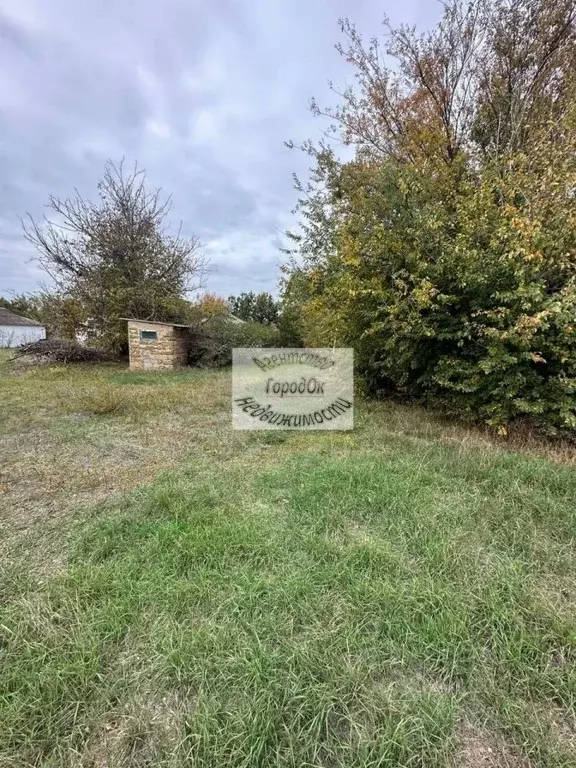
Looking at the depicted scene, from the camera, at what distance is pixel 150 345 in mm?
11055

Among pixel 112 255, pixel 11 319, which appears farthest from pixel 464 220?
pixel 11 319

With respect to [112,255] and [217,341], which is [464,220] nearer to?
[217,341]

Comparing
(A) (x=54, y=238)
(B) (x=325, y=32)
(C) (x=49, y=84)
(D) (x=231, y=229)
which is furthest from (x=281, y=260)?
(D) (x=231, y=229)

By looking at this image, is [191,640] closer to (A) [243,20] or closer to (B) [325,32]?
(A) [243,20]

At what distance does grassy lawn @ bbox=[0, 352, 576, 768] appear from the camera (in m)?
1.13

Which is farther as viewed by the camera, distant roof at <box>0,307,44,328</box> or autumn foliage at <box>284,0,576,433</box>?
distant roof at <box>0,307,44,328</box>

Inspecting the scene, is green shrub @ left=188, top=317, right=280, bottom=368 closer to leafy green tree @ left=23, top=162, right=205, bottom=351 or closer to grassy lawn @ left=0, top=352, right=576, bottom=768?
leafy green tree @ left=23, top=162, right=205, bottom=351

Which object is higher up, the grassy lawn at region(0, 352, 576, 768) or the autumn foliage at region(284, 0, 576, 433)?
the autumn foliage at region(284, 0, 576, 433)

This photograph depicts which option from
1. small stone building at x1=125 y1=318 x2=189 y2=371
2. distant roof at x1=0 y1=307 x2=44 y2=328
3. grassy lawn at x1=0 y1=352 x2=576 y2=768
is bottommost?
grassy lawn at x1=0 y1=352 x2=576 y2=768

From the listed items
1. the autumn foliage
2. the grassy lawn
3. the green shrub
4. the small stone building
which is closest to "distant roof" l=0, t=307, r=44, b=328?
the small stone building

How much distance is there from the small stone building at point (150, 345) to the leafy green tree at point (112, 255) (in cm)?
97

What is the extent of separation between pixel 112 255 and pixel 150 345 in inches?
144

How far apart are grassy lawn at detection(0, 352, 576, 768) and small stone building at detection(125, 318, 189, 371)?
8.17 meters

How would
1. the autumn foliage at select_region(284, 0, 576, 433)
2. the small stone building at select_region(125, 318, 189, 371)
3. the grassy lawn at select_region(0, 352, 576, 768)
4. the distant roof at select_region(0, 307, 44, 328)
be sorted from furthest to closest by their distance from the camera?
the distant roof at select_region(0, 307, 44, 328) < the small stone building at select_region(125, 318, 189, 371) < the autumn foliage at select_region(284, 0, 576, 433) < the grassy lawn at select_region(0, 352, 576, 768)
